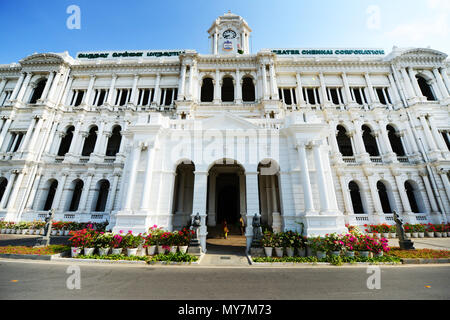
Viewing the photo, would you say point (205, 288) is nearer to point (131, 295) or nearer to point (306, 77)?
point (131, 295)

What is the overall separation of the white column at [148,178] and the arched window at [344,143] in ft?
76.9

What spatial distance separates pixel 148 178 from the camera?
34.7ft

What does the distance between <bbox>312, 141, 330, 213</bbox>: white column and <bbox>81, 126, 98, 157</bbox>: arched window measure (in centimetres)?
2655

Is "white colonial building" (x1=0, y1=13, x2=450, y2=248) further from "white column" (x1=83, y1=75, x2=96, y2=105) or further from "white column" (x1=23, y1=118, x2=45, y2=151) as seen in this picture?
"white column" (x1=83, y1=75, x2=96, y2=105)

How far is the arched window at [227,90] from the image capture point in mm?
25734

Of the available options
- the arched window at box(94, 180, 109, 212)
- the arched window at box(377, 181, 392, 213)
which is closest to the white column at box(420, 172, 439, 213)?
the arched window at box(377, 181, 392, 213)

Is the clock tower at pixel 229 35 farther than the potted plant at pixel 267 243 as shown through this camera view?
Yes

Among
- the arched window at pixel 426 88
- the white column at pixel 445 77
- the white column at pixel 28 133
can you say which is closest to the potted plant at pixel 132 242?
the white column at pixel 28 133

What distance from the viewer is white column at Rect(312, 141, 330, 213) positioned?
9.82 meters

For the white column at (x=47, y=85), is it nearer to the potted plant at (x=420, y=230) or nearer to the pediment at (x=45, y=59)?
the pediment at (x=45, y=59)

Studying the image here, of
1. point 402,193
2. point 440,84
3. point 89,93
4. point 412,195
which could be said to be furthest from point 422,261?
point 89,93

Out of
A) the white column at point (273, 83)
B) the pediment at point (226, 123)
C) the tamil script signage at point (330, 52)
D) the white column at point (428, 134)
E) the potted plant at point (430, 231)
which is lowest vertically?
the potted plant at point (430, 231)

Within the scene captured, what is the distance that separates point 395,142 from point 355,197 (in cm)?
1014
